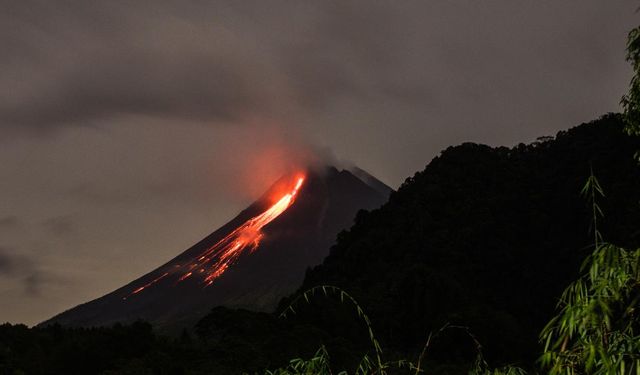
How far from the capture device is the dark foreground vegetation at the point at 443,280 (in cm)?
3350

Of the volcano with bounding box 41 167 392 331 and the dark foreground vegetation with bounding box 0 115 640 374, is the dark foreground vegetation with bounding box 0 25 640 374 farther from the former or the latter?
the volcano with bounding box 41 167 392 331

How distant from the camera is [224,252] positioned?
185875 millimetres

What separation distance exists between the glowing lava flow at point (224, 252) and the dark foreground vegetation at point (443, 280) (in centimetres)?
10953

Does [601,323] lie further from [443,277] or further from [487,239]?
[487,239]

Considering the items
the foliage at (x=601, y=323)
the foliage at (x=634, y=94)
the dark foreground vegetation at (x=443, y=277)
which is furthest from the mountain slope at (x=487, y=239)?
the foliage at (x=601, y=323)

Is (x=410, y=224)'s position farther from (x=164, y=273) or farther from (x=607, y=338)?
(x=164, y=273)

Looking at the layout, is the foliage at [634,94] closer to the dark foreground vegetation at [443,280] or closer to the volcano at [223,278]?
the dark foreground vegetation at [443,280]

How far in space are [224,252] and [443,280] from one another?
144m

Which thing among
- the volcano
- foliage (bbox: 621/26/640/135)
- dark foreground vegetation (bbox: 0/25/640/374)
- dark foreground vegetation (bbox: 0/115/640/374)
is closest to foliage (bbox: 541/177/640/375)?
dark foreground vegetation (bbox: 0/25/640/374)

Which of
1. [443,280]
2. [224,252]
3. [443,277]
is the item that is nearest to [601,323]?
[443,280]

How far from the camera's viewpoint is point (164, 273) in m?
189

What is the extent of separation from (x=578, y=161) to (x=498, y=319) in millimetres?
24971

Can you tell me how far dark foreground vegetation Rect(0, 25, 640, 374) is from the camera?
33.5 m

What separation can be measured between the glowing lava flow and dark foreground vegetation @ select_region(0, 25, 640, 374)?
110m
